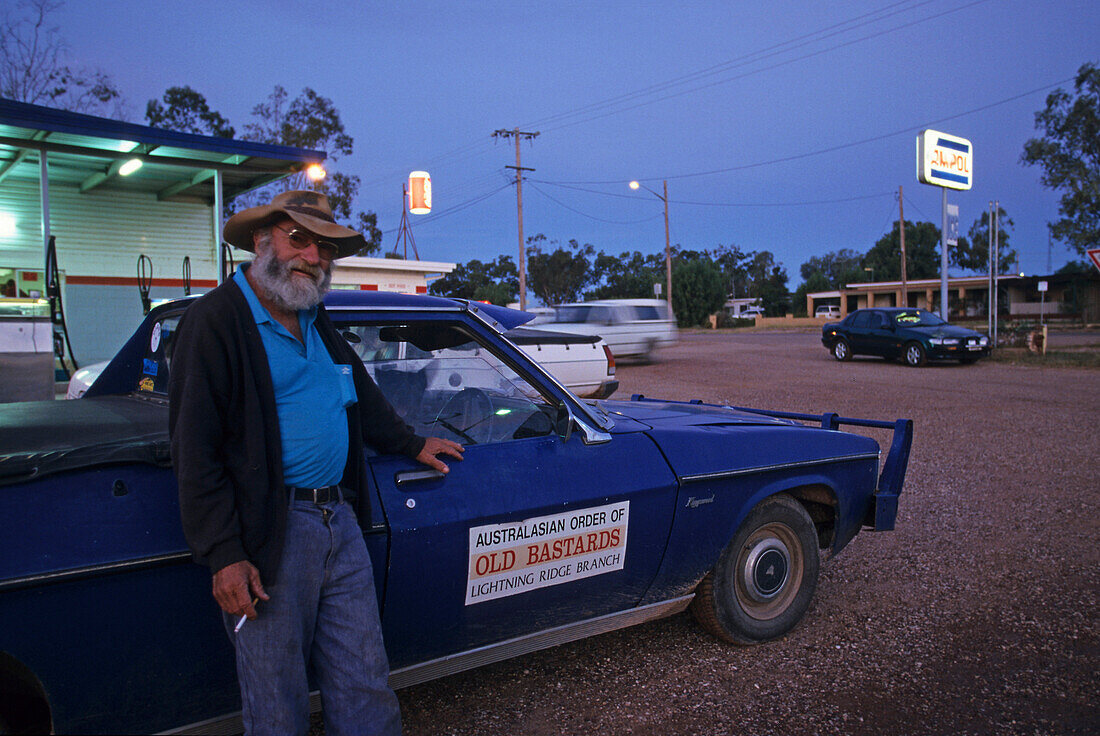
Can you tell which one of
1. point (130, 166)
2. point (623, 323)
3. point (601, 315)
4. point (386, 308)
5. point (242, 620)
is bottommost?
point (242, 620)

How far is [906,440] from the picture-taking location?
3.71 metres

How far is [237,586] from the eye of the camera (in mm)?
1699

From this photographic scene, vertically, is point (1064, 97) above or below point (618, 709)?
above

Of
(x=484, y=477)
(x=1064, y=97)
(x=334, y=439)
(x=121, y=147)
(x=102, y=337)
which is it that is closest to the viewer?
(x=334, y=439)

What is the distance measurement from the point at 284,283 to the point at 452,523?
92 cm

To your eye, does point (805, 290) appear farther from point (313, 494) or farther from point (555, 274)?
point (313, 494)

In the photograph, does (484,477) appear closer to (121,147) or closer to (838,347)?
(121,147)

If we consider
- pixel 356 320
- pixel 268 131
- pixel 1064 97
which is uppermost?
pixel 1064 97

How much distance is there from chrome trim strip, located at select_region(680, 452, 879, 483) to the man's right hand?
5.52 ft

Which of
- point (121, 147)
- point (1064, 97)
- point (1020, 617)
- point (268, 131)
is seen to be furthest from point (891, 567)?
point (1064, 97)

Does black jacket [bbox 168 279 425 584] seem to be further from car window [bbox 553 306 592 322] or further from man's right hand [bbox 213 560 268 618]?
car window [bbox 553 306 592 322]

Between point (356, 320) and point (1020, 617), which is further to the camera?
point (1020, 617)

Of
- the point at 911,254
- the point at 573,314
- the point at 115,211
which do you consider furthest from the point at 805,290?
the point at 115,211

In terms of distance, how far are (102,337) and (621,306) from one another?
35.4ft
